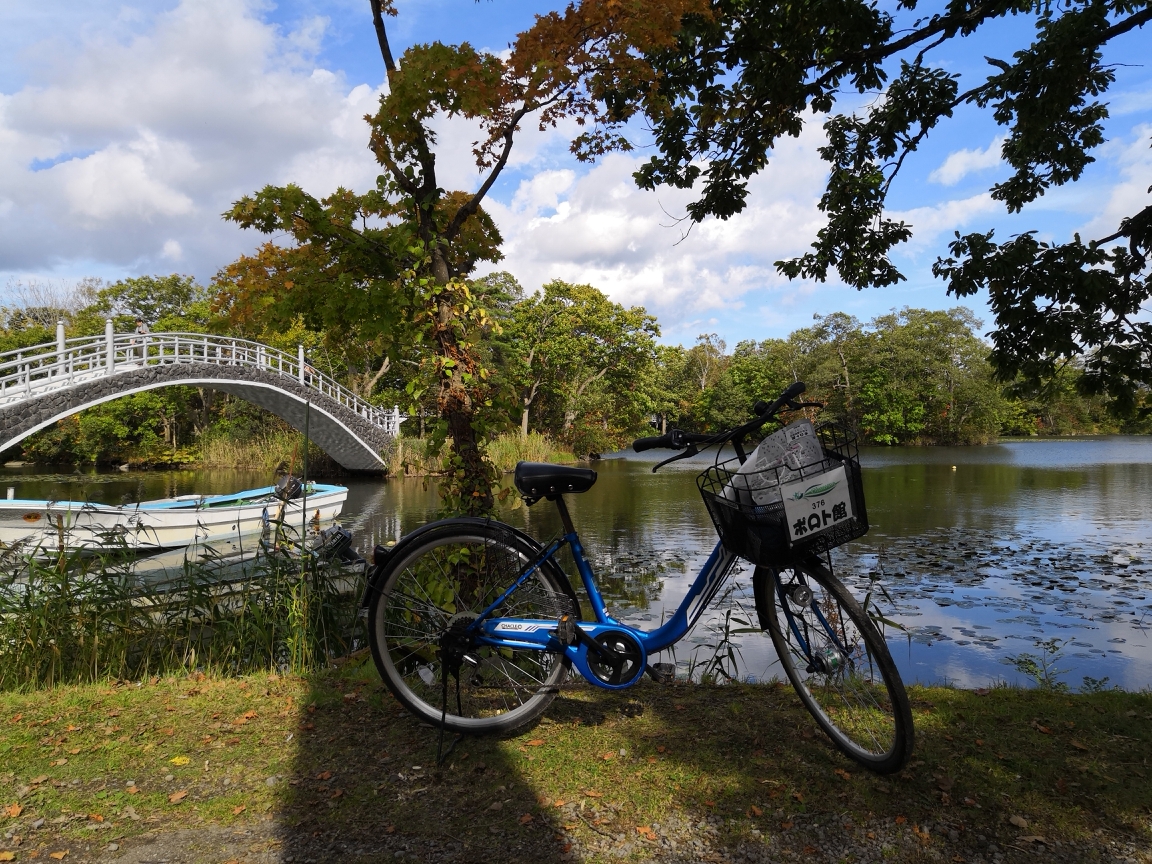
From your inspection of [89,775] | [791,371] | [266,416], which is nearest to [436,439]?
[89,775]

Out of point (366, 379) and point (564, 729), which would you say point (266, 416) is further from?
point (564, 729)

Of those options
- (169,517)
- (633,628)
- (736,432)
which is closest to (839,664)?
(633,628)

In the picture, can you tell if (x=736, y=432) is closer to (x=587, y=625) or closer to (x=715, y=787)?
(x=587, y=625)

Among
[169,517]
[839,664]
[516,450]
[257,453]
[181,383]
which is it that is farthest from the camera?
[257,453]

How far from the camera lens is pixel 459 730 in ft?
8.43

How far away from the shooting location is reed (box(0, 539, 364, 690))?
381 centimetres

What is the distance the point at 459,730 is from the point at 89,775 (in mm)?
1195

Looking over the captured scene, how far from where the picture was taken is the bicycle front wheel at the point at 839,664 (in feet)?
7.02

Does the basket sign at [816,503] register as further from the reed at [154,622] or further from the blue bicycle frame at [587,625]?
the reed at [154,622]

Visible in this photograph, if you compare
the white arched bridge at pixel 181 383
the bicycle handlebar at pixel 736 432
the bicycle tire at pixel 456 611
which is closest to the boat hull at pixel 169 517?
the white arched bridge at pixel 181 383

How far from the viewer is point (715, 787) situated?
221 cm

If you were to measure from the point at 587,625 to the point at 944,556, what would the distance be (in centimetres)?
841

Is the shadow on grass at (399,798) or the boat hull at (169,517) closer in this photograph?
the shadow on grass at (399,798)

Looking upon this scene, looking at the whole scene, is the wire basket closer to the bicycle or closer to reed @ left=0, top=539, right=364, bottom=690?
the bicycle
